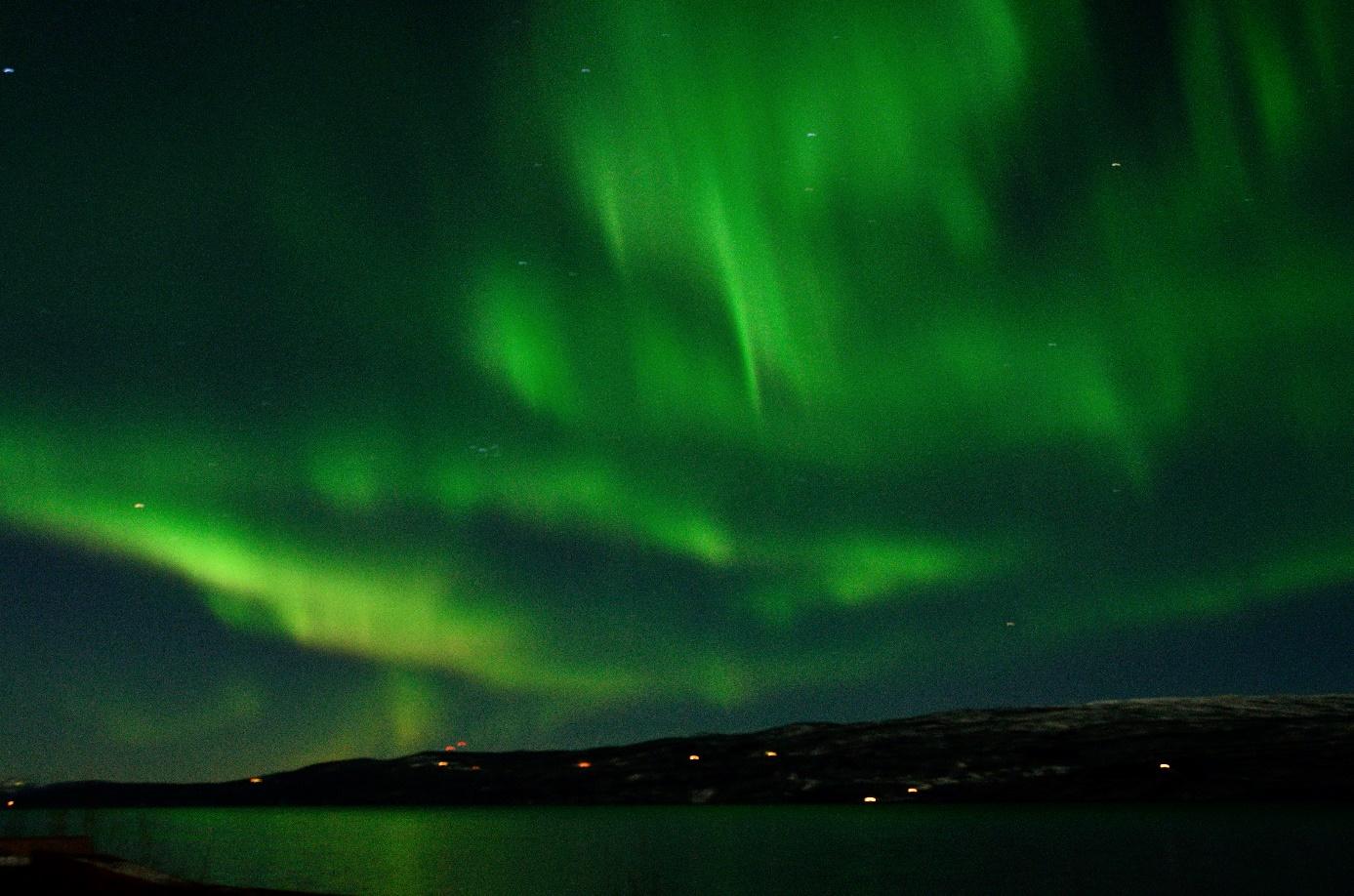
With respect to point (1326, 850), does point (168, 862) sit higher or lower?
higher

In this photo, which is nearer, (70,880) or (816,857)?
(70,880)

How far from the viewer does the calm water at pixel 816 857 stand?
77875mm

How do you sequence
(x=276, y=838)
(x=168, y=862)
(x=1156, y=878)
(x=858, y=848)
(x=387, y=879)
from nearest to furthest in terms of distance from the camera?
(x=1156, y=878), (x=387, y=879), (x=168, y=862), (x=858, y=848), (x=276, y=838)

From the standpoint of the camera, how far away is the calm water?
255 feet

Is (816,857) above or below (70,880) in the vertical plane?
below

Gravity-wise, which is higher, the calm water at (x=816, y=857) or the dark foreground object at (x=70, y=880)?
the dark foreground object at (x=70, y=880)

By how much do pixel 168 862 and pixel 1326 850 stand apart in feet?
328

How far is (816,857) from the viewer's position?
354ft

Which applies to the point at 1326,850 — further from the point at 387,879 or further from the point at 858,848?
→ the point at 387,879

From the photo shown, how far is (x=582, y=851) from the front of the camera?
403 feet

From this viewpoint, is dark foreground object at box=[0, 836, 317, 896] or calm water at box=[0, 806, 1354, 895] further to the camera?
calm water at box=[0, 806, 1354, 895]

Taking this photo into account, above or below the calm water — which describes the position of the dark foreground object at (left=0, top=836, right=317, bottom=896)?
above

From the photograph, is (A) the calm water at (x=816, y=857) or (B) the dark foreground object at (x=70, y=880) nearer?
(B) the dark foreground object at (x=70, y=880)

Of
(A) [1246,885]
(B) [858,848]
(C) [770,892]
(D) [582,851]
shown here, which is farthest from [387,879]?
(A) [1246,885]
